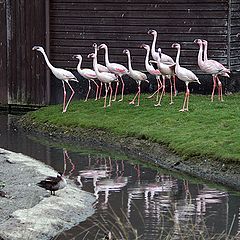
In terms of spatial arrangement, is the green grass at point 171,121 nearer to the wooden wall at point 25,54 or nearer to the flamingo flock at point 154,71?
the flamingo flock at point 154,71

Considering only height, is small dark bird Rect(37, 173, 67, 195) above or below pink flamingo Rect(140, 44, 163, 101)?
below

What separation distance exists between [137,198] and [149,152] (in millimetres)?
3573

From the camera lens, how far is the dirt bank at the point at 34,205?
34.8 feet

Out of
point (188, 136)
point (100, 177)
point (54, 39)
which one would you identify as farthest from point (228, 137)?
point (54, 39)

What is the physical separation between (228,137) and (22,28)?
954cm

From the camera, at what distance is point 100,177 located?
47.1ft

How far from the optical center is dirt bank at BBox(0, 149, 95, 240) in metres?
10.6

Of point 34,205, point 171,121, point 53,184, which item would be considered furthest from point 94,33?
point 34,205

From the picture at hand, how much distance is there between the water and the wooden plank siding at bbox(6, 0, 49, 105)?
592 centimetres

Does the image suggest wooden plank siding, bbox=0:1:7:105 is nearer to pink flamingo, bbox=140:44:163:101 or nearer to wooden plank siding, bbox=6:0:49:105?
wooden plank siding, bbox=6:0:49:105

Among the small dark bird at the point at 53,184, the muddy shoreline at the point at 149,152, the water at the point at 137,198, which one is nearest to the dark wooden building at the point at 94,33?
the muddy shoreline at the point at 149,152

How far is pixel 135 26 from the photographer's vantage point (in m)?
22.7

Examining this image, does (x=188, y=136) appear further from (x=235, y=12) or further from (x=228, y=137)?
(x=235, y=12)

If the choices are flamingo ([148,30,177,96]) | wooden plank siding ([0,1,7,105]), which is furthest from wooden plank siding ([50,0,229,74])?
wooden plank siding ([0,1,7,105])
